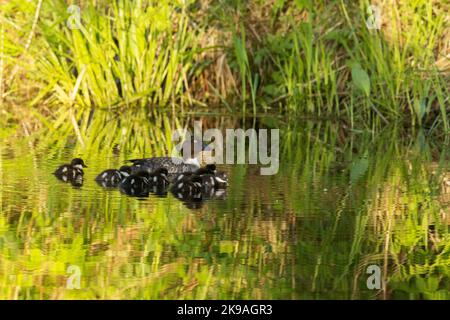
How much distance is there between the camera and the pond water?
4.81 meters

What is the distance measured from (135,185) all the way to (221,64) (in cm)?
578

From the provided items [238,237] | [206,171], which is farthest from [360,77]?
[238,237]

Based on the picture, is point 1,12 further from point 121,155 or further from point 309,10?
point 121,155

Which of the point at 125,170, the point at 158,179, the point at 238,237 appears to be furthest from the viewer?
the point at 125,170

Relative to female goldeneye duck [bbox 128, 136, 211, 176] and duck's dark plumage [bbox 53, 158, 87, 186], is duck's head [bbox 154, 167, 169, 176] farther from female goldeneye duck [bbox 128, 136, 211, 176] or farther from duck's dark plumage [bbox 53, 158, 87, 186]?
duck's dark plumage [bbox 53, 158, 87, 186]

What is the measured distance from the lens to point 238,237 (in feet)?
18.9

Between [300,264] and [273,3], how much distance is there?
777 cm

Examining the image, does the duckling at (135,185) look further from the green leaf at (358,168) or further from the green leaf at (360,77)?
the green leaf at (360,77)

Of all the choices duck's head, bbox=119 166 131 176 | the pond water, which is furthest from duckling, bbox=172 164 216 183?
duck's head, bbox=119 166 131 176

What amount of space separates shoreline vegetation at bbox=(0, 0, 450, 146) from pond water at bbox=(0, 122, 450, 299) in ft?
9.17

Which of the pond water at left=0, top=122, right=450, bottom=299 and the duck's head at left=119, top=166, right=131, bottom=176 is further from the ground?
the duck's head at left=119, top=166, right=131, bottom=176

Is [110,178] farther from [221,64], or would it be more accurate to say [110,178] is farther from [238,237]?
[221,64]
